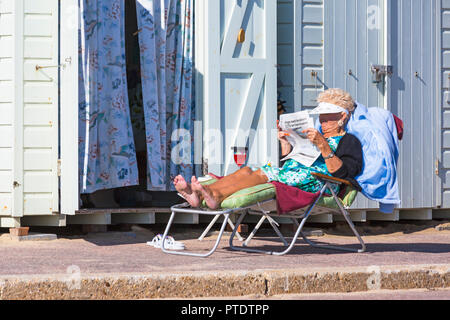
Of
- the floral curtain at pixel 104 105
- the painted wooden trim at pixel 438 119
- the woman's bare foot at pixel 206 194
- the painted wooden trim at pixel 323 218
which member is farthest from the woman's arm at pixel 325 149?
the painted wooden trim at pixel 438 119

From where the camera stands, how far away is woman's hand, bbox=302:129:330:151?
5.57 meters

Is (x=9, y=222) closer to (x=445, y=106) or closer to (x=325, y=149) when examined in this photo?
(x=325, y=149)

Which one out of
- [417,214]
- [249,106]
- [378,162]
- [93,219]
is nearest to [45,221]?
[93,219]

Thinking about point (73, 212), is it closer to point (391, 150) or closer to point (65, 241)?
point (65, 241)

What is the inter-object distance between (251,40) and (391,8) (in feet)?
5.36

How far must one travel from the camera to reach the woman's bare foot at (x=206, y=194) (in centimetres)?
543

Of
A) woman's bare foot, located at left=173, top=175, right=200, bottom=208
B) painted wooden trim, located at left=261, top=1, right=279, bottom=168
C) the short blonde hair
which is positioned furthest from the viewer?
painted wooden trim, located at left=261, top=1, right=279, bottom=168

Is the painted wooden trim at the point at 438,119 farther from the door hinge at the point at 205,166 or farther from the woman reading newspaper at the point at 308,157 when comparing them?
the woman reading newspaper at the point at 308,157

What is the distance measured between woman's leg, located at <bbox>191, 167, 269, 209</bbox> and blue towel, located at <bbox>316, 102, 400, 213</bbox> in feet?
2.39

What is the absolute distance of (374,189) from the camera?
5.85m

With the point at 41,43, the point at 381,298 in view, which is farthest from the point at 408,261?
the point at 41,43

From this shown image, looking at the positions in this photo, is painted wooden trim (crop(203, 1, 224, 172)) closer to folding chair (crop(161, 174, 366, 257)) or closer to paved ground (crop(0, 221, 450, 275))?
paved ground (crop(0, 221, 450, 275))

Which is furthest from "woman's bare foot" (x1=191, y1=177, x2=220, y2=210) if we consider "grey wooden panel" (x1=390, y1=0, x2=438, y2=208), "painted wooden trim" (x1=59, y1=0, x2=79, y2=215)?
"grey wooden panel" (x1=390, y1=0, x2=438, y2=208)

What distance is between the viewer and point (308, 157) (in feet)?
19.2
